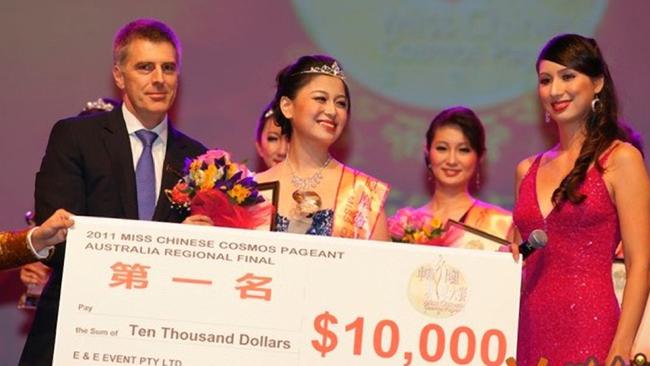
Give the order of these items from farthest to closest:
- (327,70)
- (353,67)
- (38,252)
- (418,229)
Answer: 1. (353,67)
2. (418,229)
3. (327,70)
4. (38,252)

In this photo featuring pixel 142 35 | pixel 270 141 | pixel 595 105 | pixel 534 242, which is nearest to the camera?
pixel 534 242

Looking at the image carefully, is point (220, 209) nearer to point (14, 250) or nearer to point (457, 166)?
point (14, 250)

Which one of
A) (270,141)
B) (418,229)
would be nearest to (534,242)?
(418,229)

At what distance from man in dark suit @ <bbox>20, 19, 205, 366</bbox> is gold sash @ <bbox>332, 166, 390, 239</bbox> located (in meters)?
0.54

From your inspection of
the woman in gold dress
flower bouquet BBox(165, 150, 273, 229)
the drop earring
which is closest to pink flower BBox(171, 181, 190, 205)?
flower bouquet BBox(165, 150, 273, 229)

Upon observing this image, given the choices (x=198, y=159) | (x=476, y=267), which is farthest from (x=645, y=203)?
(x=198, y=159)

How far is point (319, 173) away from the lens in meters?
4.02

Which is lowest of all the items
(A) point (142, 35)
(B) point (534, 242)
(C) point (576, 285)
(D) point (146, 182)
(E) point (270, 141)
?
(C) point (576, 285)

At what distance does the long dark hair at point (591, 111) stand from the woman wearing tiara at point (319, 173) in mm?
636

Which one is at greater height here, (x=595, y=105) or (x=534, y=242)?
(x=595, y=105)

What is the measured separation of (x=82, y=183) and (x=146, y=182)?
0.22m

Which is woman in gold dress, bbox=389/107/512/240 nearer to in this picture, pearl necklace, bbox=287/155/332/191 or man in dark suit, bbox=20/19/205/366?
pearl necklace, bbox=287/155/332/191

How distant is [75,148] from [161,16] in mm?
1722

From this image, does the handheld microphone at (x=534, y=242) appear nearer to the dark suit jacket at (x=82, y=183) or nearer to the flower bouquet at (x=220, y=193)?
the flower bouquet at (x=220, y=193)
